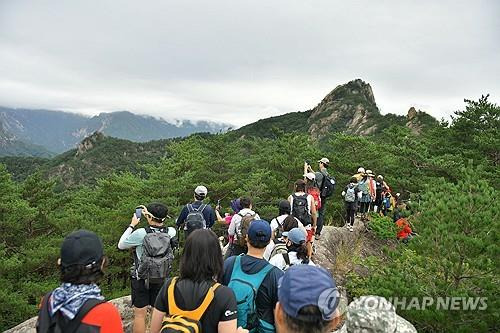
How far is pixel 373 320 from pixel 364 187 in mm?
6910

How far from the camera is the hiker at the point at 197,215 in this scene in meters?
5.25

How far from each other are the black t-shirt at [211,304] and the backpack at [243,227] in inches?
68.0

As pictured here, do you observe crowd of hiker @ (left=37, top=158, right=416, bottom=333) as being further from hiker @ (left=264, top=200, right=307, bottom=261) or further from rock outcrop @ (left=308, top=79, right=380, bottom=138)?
rock outcrop @ (left=308, top=79, right=380, bottom=138)

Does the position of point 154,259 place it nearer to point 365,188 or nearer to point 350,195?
point 350,195

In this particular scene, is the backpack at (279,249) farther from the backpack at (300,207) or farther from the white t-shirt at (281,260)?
the backpack at (300,207)

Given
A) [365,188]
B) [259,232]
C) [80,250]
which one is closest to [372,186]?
[365,188]

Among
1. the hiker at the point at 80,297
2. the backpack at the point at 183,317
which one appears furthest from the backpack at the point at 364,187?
the hiker at the point at 80,297

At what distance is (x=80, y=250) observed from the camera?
2039 millimetres

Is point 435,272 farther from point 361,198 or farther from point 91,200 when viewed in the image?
point 91,200

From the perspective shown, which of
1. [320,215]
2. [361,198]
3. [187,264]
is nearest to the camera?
[187,264]

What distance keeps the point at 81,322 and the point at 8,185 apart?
1710 centimetres

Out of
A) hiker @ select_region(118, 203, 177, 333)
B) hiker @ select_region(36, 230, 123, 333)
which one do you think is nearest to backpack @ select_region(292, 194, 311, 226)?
hiker @ select_region(118, 203, 177, 333)

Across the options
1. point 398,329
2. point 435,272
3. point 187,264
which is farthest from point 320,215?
point 187,264

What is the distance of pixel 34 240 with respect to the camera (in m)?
17.8
